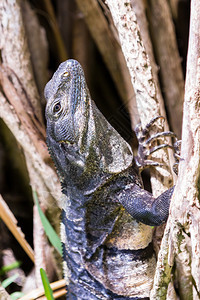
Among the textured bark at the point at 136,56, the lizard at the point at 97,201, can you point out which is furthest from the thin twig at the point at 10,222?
the textured bark at the point at 136,56

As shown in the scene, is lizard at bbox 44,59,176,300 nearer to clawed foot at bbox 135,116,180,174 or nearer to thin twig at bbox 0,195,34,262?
clawed foot at bbox 135,116,180,174

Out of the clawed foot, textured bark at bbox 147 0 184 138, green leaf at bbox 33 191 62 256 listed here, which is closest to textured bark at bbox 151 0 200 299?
the clawed foot

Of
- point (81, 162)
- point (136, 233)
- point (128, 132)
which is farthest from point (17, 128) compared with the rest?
point (136, 233)

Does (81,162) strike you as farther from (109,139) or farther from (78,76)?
(78,76)

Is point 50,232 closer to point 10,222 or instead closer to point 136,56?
point 10,222

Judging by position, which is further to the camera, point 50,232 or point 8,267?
point 8,267

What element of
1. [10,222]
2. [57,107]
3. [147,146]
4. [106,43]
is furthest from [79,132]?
[106,43]

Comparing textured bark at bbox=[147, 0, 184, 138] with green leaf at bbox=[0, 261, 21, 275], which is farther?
textured bark at bbox=[147, 0, 184, 138]

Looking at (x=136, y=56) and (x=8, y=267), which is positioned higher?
(x=136, y=56)
